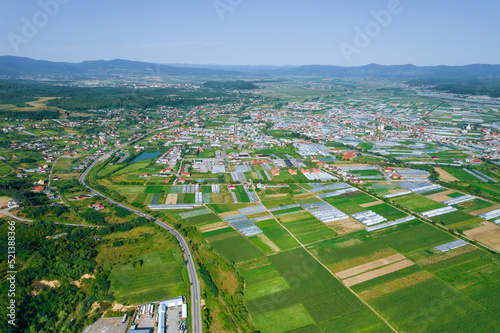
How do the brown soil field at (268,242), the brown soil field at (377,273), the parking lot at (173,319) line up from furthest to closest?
the brown soil field at (268,242)
the brown soil field at (377,273)
the parking lot at (173,319)

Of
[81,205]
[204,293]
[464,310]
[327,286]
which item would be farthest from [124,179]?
[464,310]

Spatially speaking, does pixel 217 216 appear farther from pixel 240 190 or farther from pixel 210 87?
pixel 210 87

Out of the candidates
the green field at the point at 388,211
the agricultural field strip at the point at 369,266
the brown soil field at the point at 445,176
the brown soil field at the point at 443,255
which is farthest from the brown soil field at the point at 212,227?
the brown soil field at the point at 445,176

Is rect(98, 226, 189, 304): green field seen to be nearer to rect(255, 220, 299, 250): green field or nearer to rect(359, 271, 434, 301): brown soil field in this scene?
rect(255, 220, 299, 250): green field

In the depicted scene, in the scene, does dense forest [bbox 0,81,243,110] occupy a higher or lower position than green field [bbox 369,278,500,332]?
higher

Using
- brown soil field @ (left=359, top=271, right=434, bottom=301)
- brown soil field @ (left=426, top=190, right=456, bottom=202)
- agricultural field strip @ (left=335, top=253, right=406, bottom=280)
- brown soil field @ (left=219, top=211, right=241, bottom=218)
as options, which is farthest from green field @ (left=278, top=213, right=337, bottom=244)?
brown soil field @ (left=426, top=190, right=456, bottom=202)

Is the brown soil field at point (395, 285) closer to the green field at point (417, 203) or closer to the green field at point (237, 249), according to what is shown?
the green field at point (237, 249)

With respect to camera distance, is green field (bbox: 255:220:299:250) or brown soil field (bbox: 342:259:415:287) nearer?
brown soil field (bbox: 342:259:415:287)

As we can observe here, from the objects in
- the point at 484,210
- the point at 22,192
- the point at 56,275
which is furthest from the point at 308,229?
the point at 22,192
